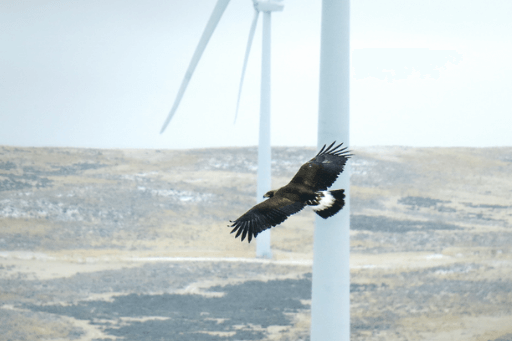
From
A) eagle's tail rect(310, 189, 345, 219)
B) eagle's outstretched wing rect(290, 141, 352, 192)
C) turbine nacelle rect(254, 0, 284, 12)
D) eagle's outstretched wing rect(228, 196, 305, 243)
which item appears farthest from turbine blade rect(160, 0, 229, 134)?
eagle's outstretched wing rect(228, 196, 305, 243)

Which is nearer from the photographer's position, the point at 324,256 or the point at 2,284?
the point at 324,256

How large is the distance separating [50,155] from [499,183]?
51.5 m

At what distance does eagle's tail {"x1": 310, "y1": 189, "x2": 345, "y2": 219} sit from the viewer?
3.72 m

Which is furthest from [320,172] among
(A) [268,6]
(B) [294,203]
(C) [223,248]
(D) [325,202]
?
(C) [223,248]

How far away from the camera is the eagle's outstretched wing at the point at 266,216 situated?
3578 mm

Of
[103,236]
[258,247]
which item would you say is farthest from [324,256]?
[103,236]

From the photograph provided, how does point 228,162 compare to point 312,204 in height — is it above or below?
above

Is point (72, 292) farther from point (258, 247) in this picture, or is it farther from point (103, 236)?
point (103, 236)

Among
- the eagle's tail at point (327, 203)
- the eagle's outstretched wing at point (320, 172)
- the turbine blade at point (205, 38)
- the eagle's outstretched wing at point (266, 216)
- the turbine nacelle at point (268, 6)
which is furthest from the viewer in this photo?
the turbine nacelle at point (268, 6)

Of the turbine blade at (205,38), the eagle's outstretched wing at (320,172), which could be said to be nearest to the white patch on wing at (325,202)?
the eagle's outstretched wing at (320,172)

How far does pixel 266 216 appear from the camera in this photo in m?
3.71

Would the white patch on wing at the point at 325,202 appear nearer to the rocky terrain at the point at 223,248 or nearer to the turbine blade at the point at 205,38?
the turbine blade at the point at 205,38

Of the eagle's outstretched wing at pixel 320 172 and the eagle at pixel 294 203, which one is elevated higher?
the eagle's outstretched wing at pixel 320 172

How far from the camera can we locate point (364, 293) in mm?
25203
